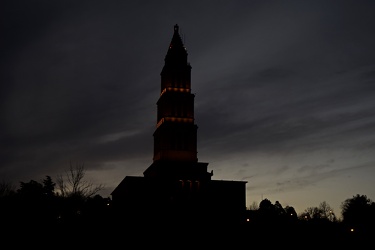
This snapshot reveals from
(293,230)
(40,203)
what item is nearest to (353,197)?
(293,230)

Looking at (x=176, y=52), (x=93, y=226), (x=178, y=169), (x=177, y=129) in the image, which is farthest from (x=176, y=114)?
(x=93, y=226)

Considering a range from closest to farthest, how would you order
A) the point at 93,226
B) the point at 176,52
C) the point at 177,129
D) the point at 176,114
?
the point at 93,226
the point at 177,129
the point at 176,114
the point at 176,52

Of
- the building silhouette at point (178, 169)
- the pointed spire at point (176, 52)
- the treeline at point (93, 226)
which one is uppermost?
the pointed spire at point (176, 52)

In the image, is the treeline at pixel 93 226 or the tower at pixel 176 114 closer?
the treeline at pixel 93 226

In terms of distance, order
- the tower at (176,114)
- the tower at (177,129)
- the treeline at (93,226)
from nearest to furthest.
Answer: the treeline at (93,226) < the tower at (177,129) < the tower at (176,114)

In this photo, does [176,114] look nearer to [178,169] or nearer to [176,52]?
[178,169]

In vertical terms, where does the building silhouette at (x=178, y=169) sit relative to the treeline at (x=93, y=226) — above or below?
above

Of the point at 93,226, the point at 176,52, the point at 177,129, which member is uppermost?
the point at 176,52

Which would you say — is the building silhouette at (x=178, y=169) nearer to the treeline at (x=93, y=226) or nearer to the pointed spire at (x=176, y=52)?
the pointed spire at (x=176, y=52)

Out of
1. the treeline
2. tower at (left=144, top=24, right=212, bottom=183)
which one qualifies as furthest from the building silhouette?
the treeline

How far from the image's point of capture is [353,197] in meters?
133

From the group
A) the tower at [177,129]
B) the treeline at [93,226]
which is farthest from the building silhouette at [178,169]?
the treeline at [93,226]

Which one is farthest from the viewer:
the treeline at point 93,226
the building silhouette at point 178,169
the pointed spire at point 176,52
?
the pointed spire at point 176,52

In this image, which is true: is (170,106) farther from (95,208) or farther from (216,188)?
(95,208)
